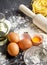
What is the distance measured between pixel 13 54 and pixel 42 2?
437mm

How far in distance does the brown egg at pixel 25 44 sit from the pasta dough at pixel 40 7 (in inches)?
10.8

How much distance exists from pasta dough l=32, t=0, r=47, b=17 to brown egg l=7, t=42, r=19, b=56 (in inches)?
12.6

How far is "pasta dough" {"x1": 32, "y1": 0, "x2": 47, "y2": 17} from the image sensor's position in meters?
1.20

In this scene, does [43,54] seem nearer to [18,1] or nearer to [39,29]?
[39,29]

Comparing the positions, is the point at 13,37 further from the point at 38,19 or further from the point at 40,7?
the point at 40,7

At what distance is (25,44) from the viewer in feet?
3.18

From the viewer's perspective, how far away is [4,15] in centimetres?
118

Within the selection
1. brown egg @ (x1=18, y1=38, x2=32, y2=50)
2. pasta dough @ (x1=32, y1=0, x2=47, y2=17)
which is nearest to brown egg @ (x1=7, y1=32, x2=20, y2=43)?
brown egg @ (x1=18, y1=38, x2=32, y2=50)

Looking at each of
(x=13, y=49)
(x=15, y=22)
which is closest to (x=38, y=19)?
(x=15, y=22)

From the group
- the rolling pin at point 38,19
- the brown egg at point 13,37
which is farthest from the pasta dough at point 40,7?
the brown egg at point 13,37

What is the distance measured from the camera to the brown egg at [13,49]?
3.10 ft

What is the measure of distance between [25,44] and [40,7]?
34 cm

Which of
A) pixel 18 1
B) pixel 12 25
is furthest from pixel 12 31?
pixel 18 1

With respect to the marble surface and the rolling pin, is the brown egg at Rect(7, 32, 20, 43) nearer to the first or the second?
the marble surface
